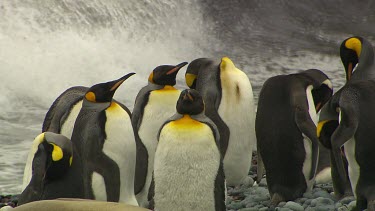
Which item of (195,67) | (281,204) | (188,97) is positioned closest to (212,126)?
(188,97)

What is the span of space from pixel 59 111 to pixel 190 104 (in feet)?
3.37

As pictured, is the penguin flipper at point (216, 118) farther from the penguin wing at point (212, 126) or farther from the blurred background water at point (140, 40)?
the blurred background water at point (140, 40)

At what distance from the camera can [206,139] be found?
4754 mm

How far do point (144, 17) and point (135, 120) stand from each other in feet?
27.9

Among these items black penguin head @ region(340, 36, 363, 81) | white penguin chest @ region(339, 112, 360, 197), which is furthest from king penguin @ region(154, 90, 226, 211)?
black penguin head @ region(340, 36, 363, 81)

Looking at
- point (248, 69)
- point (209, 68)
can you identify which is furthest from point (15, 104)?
point (209, 68)

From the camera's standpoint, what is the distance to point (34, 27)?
12.2 m

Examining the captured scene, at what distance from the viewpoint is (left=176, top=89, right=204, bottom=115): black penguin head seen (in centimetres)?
479

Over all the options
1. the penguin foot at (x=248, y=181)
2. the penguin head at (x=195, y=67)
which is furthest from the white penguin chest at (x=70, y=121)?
the penguin foot at (x=248, y=181)

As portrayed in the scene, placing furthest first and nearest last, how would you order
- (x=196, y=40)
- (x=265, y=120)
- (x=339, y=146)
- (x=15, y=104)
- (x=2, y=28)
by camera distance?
1. (x=196, y=40)
2. (x=2, y=28)
3. (x=15, y=104)
4. (x=265, y=120)
5. (x=339, y=146)

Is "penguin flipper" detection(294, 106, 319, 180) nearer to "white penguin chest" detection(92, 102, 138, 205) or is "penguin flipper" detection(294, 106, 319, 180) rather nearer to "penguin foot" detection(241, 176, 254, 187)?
"penguin foot" detection(241, 176, 254, 187)

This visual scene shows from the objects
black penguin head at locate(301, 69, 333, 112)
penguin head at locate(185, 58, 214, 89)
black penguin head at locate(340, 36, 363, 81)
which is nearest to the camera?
black penguin head at locate(340, 36, 363, 81)

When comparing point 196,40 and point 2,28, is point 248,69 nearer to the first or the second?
point 196,40

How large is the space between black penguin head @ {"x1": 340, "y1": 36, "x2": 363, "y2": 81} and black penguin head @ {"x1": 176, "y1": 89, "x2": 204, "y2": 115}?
37.7 inches
